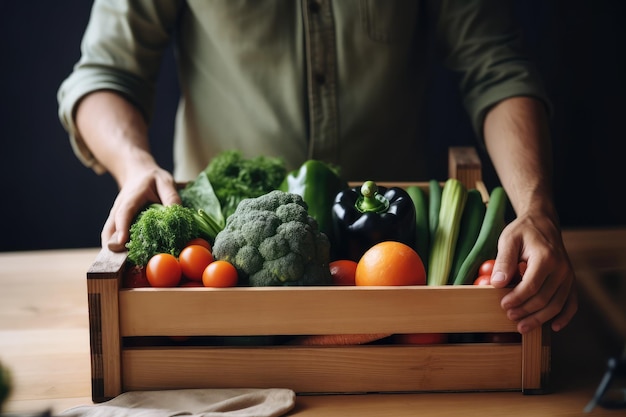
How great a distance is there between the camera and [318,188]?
1543 millimetres

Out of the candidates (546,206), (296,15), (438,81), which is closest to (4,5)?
(296,15)

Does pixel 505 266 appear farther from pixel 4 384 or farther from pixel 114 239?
pixel 4 384

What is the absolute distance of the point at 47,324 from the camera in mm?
1448

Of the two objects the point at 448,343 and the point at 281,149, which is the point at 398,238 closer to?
the point at 448,343

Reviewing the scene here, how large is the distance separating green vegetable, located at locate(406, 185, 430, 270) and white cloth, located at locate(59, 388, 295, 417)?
40cm

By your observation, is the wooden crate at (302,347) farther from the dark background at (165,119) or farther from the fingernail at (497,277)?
the dark background at (165,119)

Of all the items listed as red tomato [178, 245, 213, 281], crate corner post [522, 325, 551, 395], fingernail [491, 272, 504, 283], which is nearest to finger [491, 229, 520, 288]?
fingernail [491, 272, 504, 283]

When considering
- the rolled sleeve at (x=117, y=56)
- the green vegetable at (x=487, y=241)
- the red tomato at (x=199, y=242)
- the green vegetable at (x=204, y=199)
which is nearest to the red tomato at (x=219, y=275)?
the red tomato at (x=199, y=242)

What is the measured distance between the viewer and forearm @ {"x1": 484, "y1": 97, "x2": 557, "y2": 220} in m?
1.45

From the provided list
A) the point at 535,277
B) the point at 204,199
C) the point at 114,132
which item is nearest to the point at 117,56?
the point at 114,132

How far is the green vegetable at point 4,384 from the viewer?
601 mm

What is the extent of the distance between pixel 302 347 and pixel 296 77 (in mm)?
978

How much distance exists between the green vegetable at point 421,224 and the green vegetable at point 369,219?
0.02m

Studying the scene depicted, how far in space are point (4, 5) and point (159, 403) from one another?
1.94 metres
